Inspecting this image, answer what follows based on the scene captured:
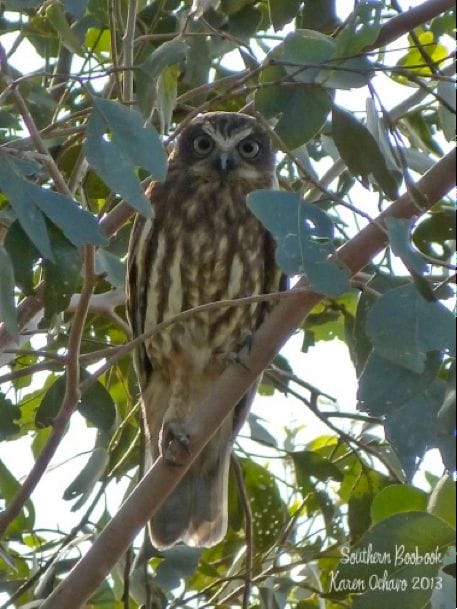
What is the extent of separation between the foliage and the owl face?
0.10m

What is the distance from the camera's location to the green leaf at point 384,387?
175cm

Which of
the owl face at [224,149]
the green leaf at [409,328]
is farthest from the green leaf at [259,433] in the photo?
the green leaf at [409,328]

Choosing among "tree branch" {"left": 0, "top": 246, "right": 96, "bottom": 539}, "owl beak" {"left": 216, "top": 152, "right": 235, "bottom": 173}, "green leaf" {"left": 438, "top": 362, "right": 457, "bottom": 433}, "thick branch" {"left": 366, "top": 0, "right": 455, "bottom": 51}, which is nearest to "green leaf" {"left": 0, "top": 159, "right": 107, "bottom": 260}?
"tree branch" {"left": 0, "top": 246, "right": 96, "bottom": 539}

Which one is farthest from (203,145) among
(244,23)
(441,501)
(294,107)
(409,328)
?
(409,328)

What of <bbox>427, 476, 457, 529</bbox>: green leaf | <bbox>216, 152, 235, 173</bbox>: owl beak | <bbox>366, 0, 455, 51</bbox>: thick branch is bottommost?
<bbox>427, 476, 457, 529</bbox>: green leaf

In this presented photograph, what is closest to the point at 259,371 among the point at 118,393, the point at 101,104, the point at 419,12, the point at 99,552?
the point at 99,552

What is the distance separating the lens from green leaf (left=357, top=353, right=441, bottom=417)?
1745 millimetres

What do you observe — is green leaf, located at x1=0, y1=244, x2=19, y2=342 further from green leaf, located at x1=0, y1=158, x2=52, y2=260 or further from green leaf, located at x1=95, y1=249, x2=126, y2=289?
green leaf, located at x1=95, y1=249, x2=126, y2=289

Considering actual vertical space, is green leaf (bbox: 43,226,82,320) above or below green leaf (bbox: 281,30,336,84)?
below

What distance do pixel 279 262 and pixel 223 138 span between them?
6.98 ft

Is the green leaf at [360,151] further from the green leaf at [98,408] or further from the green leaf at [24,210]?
the green leaf at [98,408]

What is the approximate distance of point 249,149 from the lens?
151 inches

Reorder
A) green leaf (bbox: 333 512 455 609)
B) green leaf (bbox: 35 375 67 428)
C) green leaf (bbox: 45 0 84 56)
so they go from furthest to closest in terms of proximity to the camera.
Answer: green leaf (bbox: 35 375 67 428)
green leaf (bbox: 45 0 84 56)
green leaf (bbox: 333 512 455 609)

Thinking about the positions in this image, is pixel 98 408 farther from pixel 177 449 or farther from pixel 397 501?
pixel 397 501
